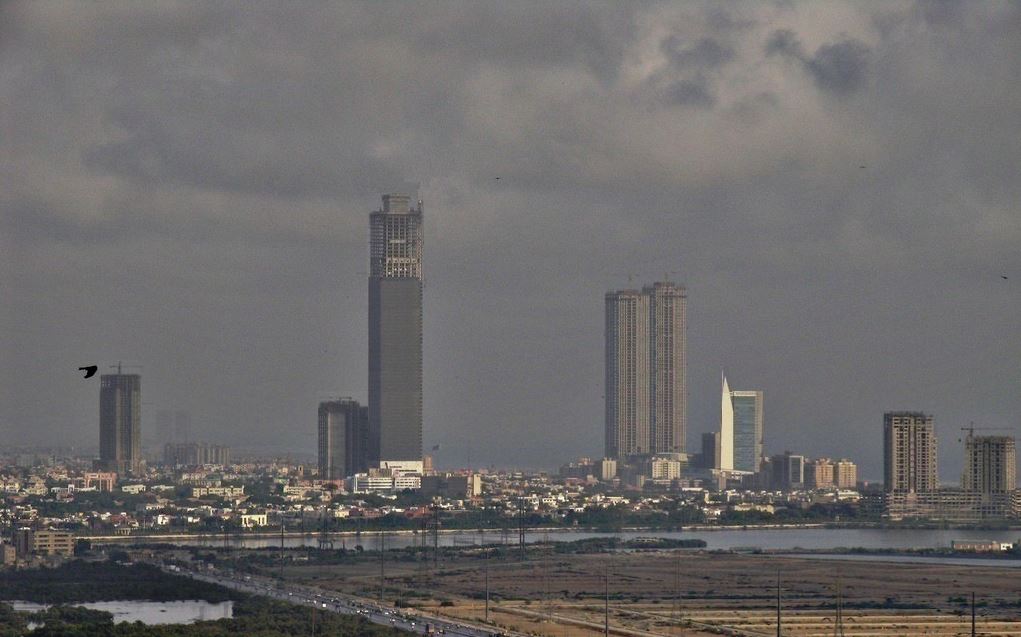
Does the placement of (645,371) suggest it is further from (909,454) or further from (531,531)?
(531,531)

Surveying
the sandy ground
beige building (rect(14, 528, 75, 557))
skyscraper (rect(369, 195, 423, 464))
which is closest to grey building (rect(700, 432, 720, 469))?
skyscraper (rect(369, 195, 423, 464))

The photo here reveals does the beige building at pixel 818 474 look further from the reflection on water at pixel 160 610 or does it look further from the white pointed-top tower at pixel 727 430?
the reflection on water at pixel 160 610

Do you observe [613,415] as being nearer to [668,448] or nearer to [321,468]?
[668,448]

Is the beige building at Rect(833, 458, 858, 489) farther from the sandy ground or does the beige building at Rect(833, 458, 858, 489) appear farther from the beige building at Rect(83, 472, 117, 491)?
the sandy ground

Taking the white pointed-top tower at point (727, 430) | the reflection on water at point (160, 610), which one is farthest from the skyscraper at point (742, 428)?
the reflection on water at point (160, 610)

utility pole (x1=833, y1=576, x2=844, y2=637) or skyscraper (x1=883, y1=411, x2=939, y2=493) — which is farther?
skyscraper (x1=883, y1=411, x2=939, y2=493)
